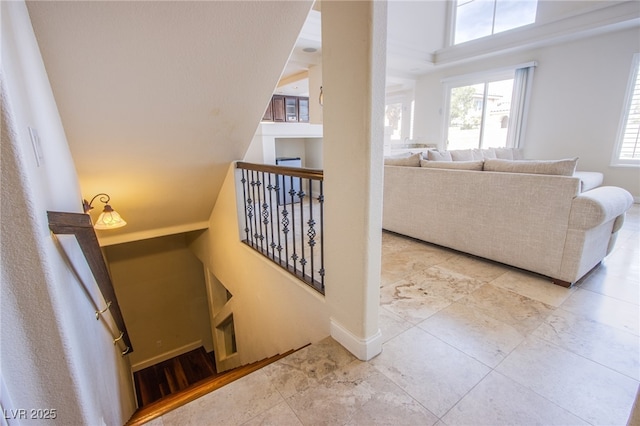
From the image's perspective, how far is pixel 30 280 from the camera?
92 cm

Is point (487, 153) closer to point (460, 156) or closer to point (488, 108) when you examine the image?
point (460, 156)

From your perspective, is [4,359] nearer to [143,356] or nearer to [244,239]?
[244,239]

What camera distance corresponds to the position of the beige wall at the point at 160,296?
15.7ft

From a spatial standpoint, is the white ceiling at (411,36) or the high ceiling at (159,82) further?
the white ceiling at (411,36)

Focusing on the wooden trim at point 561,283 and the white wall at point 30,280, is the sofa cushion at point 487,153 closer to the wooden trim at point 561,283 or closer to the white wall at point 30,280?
the wooden trim at point 561,283

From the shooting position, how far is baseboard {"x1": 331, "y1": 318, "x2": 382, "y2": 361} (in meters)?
1.56

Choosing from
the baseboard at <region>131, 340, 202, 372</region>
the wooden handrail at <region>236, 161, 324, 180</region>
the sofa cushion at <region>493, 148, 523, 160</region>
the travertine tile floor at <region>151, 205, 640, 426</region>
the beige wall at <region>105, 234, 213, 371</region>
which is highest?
the wooden handrail at <region>236, 161, 324, 180</region>

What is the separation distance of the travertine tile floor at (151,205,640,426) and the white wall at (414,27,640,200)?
3.97 meters

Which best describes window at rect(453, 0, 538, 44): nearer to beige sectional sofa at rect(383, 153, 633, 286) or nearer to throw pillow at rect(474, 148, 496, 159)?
throw pillow at rect(474, 148, 496, 159)

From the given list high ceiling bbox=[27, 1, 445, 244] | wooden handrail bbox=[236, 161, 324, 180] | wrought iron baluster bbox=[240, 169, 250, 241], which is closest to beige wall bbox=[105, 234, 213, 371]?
high ceiling bbox=[27, 1, 445, 244]

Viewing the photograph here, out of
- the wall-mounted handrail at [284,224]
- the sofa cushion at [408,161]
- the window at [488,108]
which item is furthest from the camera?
the window at [488,108]

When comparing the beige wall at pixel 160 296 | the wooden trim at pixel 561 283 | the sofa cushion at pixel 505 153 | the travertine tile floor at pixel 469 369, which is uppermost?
the sofa cushion at pixel 505 153

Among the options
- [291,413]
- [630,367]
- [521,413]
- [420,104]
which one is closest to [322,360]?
[291,413]

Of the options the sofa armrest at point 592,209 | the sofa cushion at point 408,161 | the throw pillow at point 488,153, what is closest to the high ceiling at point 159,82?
the sofa cushion at point 408,161
